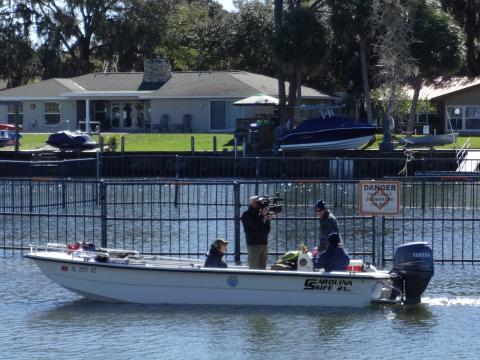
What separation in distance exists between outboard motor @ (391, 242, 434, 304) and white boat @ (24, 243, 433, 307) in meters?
0.02

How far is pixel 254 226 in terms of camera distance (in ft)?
56.0

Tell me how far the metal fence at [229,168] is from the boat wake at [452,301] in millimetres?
16215

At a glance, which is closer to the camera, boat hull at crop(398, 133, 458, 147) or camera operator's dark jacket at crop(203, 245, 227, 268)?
camera operator's dark jacket at crop(203, 245, 227, 268)

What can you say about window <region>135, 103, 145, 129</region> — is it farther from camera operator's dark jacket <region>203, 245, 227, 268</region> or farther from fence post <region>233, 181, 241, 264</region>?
camera operator's dark jacket <region>203, 245, 227, 268</region>

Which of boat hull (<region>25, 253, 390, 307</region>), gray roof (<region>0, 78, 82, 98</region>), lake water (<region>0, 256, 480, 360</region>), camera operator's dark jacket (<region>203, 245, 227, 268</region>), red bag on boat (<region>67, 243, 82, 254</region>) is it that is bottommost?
lake water (<region>0, 256, 480, 360</region>)

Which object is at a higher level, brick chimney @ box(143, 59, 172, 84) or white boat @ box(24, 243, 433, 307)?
brick chimney @ box(143, 59, 172, 84)

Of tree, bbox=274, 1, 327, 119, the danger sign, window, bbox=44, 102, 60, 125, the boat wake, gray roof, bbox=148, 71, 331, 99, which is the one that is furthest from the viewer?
window, bbox=44, 102, 60, 125

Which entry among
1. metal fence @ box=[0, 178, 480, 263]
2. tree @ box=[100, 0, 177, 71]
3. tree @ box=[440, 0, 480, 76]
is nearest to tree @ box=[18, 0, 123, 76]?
tree @ box=[100, 0, 177, 71]

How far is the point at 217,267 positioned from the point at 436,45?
1449 inches

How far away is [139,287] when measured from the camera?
1631 cm

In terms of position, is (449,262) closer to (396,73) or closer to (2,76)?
(396,73)

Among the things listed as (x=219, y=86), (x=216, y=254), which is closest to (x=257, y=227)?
(x=216, y=254)

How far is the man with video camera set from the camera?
1702 cm

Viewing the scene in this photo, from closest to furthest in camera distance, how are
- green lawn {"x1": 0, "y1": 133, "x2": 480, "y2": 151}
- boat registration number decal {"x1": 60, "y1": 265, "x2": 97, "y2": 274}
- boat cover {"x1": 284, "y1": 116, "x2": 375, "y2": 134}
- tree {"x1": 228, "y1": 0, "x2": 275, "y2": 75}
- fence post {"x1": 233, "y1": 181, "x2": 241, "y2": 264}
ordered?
boat registration number decal {"x1": 60, "y1": 265, "x2": 97, "y2": 274}, fence post {"x1": 233, "y1": 181, "x2": 241, "y2": 264}, boat cover {"x1": 284, "y1": 116, "x2": 375, "y2": 134}, green lawn {"x1": 0, "y1": 133, "x2": 480, "y2": 151}, tree {"x1": 228, "y1": 0, "x2": 275, "y2": 75}
